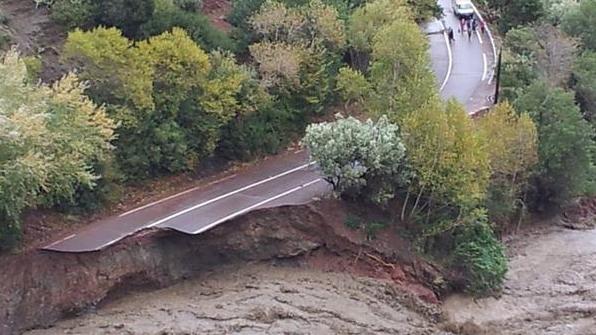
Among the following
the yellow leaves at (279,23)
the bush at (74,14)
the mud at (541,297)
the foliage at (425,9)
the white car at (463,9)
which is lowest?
the mud at (541,297)

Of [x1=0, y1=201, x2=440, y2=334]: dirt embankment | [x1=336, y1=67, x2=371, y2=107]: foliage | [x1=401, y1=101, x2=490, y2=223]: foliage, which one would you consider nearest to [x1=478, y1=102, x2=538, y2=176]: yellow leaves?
[x1=401, y1=101, x2=490, y2=223]: foliage

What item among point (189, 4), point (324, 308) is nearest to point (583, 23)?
point (189, 4)

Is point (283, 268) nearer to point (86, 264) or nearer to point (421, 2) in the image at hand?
point (86, 264)

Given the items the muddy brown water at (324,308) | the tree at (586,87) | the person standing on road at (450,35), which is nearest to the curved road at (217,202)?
the muddy brown water at (324,308)

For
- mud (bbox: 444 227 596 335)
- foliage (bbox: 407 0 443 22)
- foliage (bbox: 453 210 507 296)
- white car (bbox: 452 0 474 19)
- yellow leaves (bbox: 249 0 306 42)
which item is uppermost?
yellow leaves (bbox: 249 0 306 42)

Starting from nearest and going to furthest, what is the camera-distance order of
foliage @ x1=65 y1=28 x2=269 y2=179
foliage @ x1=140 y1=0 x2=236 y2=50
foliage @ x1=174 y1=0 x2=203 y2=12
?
foliage @ x1=65 y1=28 x2=269 y2=179, foliage @ x1=140 y1=0 x2=236 y2=50, foliage @ x1=174 y1=0 x2=203 y2=12

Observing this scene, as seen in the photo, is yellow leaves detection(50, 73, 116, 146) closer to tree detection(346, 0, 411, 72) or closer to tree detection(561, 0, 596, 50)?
tree detection(346, 0, 411, 72)

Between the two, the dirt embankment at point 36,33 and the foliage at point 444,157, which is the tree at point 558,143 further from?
the dirt embankment at point 36,33

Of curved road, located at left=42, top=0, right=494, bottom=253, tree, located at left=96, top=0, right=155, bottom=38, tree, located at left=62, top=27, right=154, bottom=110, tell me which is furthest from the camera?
tree, located at left=96, top=0, right=155, bottom=38
